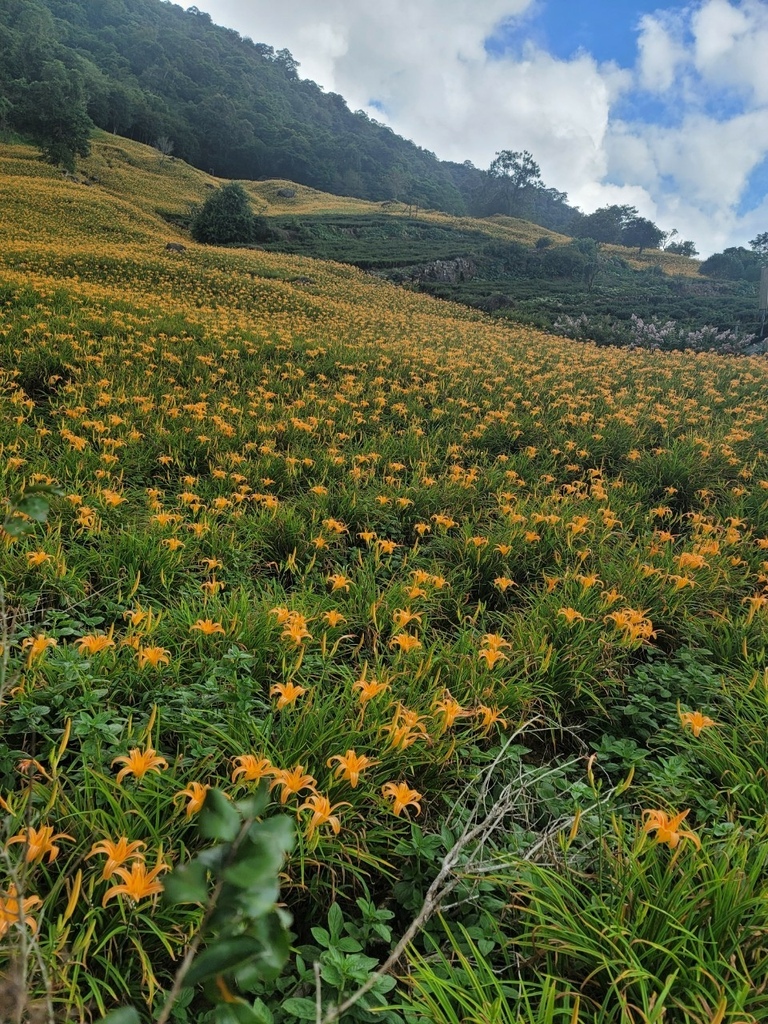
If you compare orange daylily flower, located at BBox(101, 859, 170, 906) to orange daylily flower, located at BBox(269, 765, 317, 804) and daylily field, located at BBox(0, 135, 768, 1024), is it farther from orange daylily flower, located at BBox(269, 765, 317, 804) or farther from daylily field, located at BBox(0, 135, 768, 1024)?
orange daylily flower, located at BBox(269, 765, 317, 804)

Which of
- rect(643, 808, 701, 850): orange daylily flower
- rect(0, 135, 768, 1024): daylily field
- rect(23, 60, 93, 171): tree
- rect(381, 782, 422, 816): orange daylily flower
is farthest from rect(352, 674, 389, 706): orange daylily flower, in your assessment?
rect(23, 60, 93, 171): tree

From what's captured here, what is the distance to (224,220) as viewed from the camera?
30031 millimetres

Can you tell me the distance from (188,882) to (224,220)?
114ft

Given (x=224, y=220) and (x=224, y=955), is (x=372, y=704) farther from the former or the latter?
(x=224, y=220)

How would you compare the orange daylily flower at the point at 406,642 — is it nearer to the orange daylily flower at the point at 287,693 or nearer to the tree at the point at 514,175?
the orange daylily flower at the point at 287,693

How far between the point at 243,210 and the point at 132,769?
35.1m

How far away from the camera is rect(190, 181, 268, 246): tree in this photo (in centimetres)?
2966

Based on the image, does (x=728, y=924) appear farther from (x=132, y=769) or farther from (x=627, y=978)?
(x=132, y=769)

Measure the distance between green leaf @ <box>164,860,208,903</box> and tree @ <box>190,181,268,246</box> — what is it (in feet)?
110

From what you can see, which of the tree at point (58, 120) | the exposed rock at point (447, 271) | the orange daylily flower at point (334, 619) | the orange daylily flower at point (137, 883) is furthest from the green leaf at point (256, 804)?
the tree at point (58, 120)

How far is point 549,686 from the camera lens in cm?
254

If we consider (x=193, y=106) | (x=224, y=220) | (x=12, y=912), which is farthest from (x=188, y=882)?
(x=193, y=106)

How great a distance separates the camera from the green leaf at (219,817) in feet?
1.50

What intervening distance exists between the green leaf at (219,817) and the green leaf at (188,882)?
0.09ft
